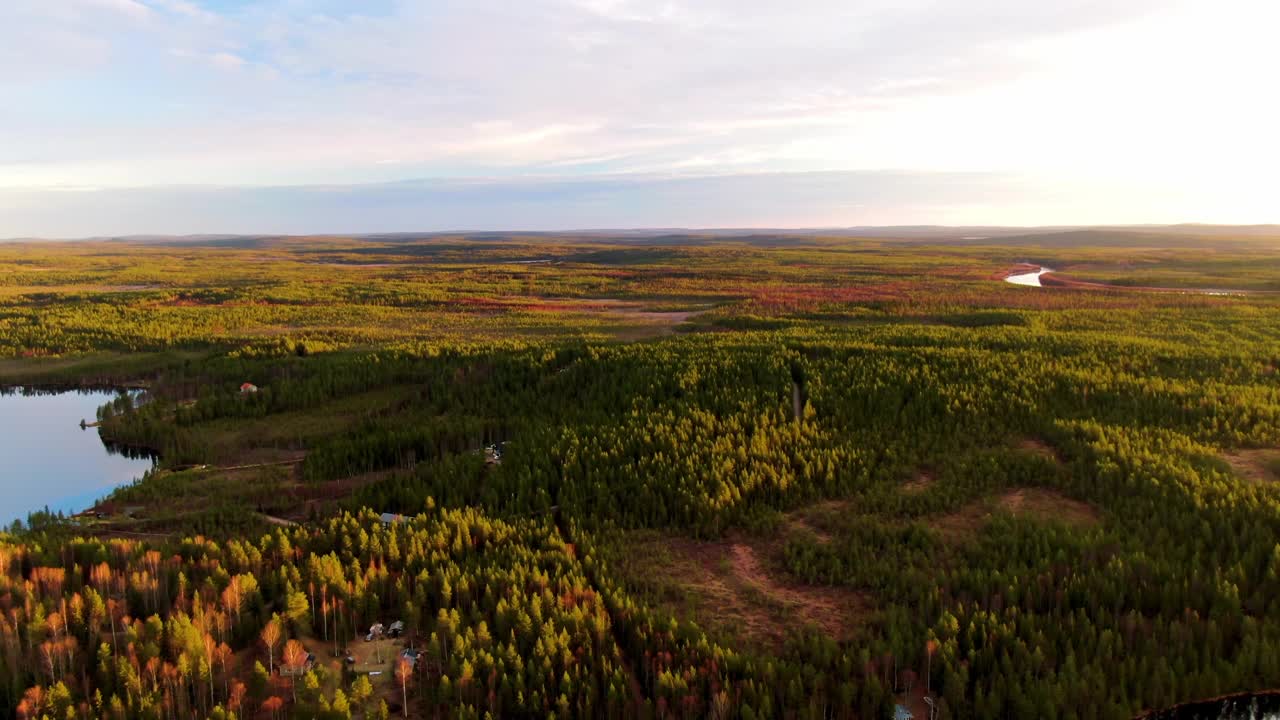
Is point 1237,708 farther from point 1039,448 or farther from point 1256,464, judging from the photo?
point 1256,464

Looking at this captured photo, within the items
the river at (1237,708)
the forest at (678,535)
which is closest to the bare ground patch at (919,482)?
the forest at (678,535)

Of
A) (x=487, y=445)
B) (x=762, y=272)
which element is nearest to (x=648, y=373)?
(x=487, y=445)

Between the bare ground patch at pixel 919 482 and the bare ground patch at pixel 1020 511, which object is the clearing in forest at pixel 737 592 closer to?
the bare ground patch at pixel 1020 511

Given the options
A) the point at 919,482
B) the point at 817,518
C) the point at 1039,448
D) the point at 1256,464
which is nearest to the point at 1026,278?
A: the point at 1256,464

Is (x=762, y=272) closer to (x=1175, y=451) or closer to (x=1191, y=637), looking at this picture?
(x=1175, y=451)

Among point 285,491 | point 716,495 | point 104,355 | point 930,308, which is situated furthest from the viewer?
point 930,308

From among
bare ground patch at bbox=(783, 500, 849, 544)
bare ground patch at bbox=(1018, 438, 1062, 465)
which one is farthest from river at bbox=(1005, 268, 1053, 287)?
bare ground patch at bbox=(783, 500, 849, 544)
